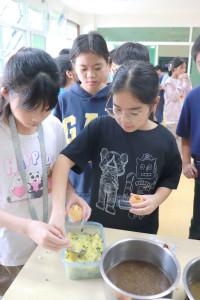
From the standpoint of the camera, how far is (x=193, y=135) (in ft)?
4.75

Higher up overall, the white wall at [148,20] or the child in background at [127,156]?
the white wall at [148,20]

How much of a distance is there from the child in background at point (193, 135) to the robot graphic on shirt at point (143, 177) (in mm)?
474

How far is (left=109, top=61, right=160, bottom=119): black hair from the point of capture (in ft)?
3.05

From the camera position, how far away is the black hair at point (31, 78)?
31.3 inches

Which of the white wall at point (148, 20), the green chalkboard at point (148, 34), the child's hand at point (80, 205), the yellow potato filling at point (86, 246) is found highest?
the white wall at point (148, 20)

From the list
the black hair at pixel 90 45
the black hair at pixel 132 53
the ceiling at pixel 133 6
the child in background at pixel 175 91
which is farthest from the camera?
the ceiling at pixel 133 6

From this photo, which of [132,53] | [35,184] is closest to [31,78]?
[35,184]

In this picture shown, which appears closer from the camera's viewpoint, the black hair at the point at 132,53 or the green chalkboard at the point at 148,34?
the black hair at the point at 132,53

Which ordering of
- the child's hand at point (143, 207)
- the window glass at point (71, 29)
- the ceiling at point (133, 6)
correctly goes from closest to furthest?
the child's hand at point (143, 207) → the ceiling at point (133, 6) → the window glass at point (71, 29)

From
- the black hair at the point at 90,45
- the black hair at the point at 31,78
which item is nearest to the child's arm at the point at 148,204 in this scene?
the black hair at the point at 31,78

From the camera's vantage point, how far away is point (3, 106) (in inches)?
35.4

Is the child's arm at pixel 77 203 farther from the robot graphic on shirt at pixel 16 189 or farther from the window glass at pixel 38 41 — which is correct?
the window glass at pixel 38 41

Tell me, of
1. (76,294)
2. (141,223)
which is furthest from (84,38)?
(76,294)

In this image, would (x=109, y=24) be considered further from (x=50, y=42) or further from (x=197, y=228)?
(x=197, y=228)
